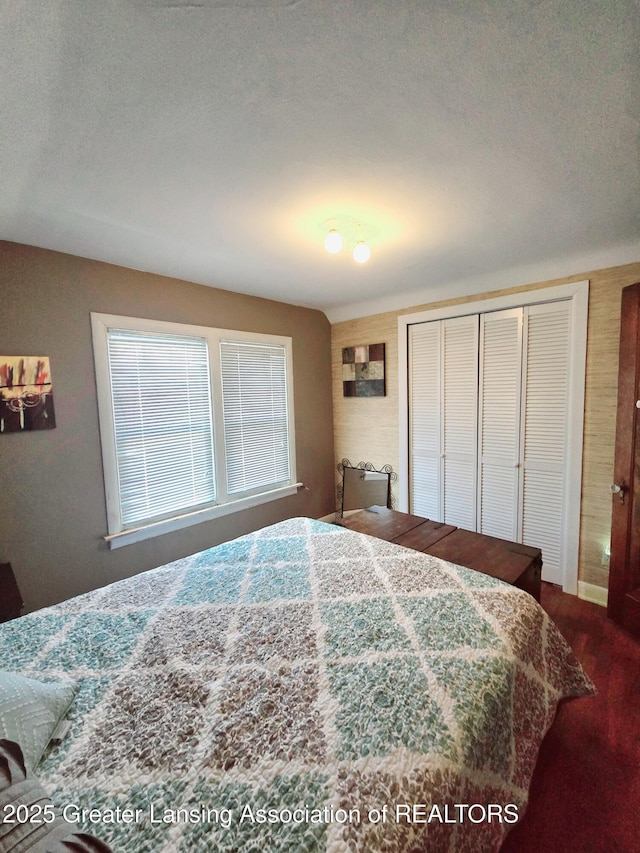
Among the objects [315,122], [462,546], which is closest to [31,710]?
[315,122]

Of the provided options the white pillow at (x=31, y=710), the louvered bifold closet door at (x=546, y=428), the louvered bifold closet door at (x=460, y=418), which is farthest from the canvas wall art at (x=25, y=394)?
the louvered bifold closet door at (x=546, y=428)

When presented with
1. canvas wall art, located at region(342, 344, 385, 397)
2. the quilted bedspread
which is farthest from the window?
the quilted bedspread

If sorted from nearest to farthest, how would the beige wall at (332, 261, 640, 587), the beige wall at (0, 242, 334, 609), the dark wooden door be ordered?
the beige wall at (0, 242, 334, 609), the dark wooden door, the beige wall at (332, 261, 640, 587)

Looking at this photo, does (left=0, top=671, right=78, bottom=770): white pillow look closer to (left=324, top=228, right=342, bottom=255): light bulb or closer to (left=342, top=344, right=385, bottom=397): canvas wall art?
(left=324, top=228, right=342, bottom=255): light bulb

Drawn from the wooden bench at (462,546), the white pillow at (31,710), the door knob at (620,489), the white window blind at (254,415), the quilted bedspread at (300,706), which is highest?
the white window blind at (254,415)

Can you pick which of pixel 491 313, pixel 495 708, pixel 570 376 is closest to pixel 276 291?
pixel 491 313

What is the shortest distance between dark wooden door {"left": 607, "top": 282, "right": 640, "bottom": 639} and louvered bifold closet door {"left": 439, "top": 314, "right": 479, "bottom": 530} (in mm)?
981

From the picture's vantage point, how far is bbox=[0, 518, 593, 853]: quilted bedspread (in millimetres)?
724

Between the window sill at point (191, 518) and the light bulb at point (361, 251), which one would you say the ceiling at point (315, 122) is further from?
the window sill at point (191, 518)

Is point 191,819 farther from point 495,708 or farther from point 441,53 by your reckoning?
point 441,53

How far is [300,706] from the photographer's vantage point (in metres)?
0.97

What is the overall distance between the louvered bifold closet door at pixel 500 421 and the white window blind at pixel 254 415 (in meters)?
1.85

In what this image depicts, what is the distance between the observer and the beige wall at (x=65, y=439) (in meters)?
2.01

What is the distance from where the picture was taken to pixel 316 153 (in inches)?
50.6
